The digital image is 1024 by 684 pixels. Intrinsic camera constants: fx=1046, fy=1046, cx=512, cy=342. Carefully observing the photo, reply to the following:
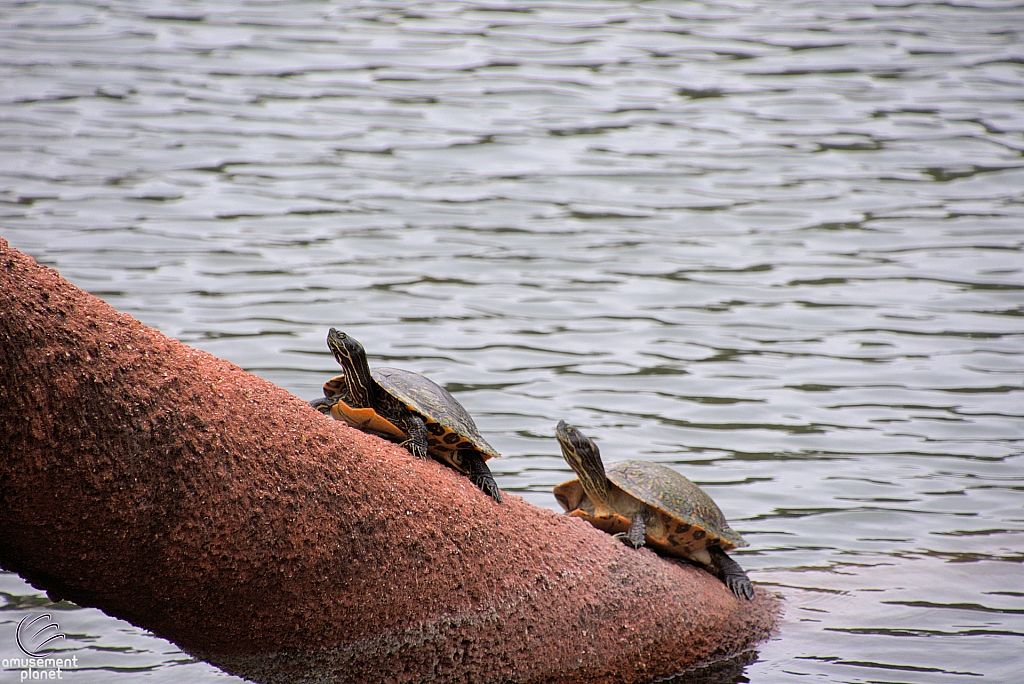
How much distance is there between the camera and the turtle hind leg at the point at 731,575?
3.93 metres

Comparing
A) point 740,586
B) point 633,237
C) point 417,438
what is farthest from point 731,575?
point 633,237

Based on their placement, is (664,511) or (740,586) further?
(740,586)

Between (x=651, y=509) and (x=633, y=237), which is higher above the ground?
(x=651, y=509)

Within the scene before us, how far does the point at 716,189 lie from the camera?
34.8ft

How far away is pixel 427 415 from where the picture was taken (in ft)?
9.91

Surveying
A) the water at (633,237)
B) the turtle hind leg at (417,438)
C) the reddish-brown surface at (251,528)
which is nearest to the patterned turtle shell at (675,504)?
the water at (633,237)

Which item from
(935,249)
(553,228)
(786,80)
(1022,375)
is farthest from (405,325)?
(786,80)

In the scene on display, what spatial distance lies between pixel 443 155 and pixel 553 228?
219 cm

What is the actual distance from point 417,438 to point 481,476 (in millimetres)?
257

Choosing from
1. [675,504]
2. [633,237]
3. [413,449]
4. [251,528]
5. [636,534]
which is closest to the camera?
[251,528]

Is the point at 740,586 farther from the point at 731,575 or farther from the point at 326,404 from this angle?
the point at 326,404

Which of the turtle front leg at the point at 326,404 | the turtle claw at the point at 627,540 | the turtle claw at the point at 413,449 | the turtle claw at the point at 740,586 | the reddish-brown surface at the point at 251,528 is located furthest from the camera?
the turtle claw at the point at 740,586

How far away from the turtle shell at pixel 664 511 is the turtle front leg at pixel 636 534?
0.05 meters

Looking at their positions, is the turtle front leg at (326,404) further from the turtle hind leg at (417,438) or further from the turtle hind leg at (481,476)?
the turtle hind leg at (481,476)
